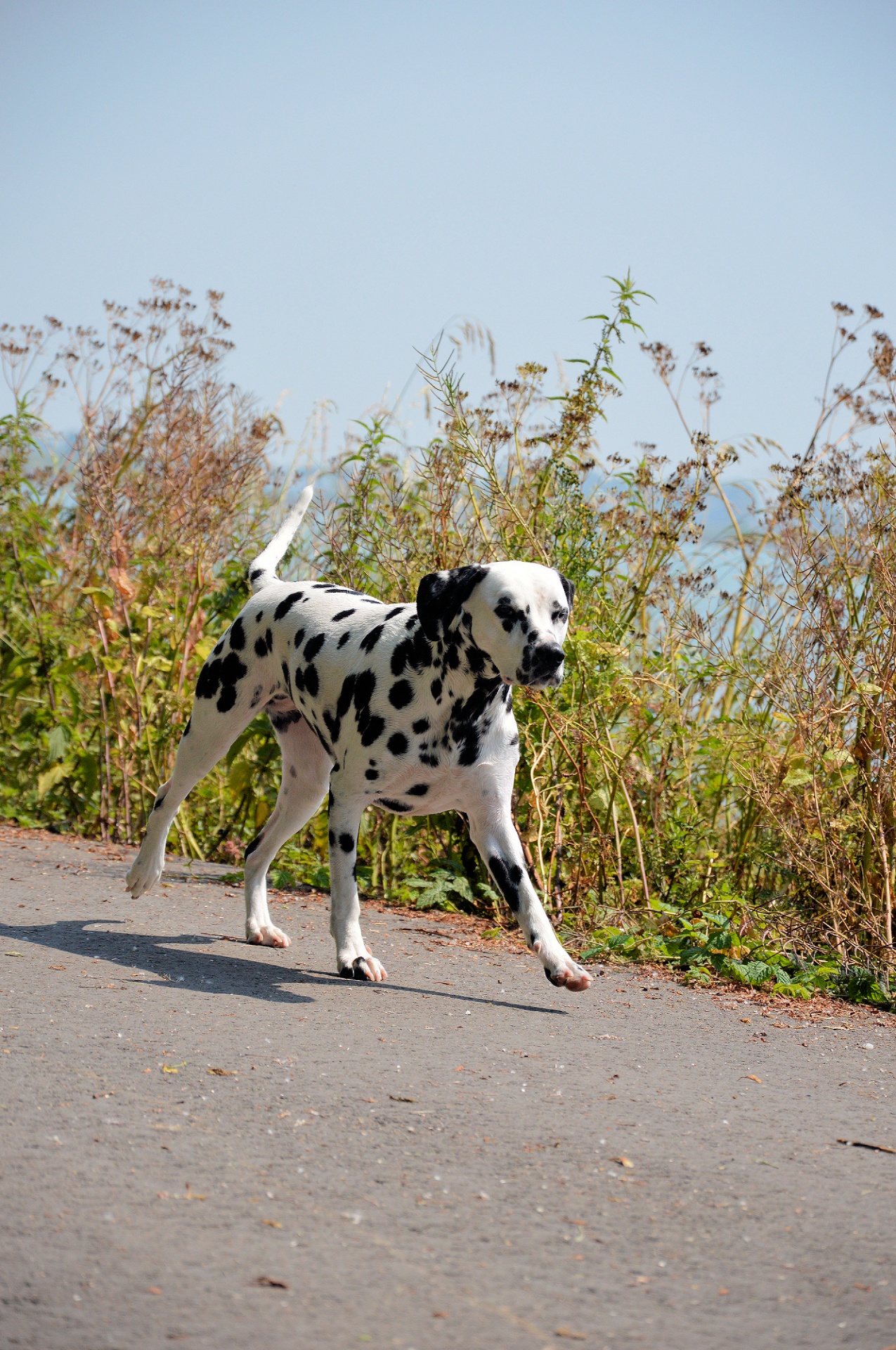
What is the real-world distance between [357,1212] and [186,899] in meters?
3.82

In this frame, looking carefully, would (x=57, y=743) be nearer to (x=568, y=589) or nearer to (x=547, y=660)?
(x=568, y=589)

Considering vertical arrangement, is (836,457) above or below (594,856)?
above

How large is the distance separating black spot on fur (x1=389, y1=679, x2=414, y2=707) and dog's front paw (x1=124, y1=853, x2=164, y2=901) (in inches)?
60.8

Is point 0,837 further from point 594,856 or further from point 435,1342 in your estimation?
point 435,1342

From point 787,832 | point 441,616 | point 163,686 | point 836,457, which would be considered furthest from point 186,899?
point 836,457

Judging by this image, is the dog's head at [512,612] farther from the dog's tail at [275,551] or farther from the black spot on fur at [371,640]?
the dog's tail at [275,551]

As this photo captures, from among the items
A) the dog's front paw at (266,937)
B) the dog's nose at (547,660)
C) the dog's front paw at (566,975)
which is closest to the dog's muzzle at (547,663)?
the dog's nose at (547,660)

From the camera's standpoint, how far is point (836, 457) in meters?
6.18

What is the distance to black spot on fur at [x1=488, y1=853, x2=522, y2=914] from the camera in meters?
4.77

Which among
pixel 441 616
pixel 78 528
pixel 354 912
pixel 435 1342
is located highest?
pixel 78 528

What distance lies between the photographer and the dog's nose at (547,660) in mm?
4383

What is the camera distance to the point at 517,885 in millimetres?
4773

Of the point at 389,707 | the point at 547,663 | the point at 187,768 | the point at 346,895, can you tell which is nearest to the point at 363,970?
the point at 346,895

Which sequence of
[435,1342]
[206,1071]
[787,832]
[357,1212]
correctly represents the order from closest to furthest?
[435,1342] → [357,1212] → [206,1071] → [787,832]
